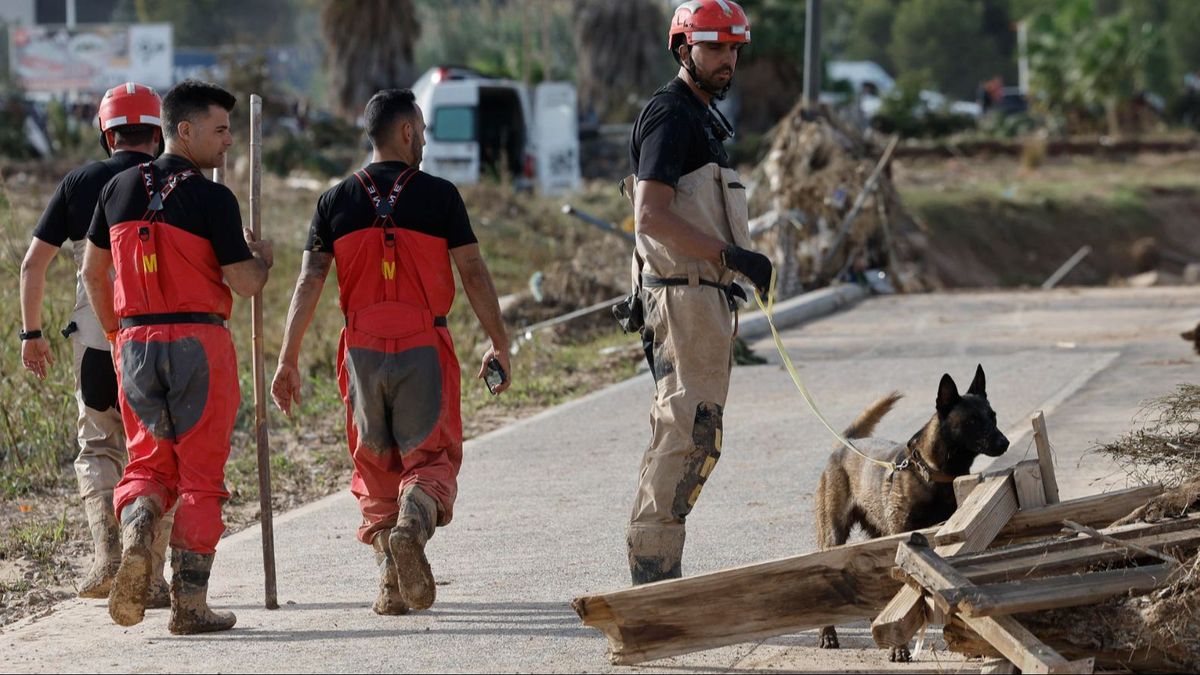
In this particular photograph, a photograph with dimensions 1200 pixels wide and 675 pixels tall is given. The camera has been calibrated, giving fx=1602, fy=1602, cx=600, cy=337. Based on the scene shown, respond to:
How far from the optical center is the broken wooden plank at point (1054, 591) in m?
4.54

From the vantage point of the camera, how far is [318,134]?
33031 millimetres

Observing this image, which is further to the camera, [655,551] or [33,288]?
[33,288]

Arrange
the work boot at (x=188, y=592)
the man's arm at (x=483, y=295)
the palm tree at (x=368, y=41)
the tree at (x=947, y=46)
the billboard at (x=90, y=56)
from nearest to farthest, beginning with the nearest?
the work boot at (x=188, y=592)
the man's arm at (x=483, y=295)
the palm tree at (x=368, y=41)
the billboard at (x=90, y=56)
the tree at (x=947, y=46)

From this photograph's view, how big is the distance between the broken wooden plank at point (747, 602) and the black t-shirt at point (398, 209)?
1624 mm

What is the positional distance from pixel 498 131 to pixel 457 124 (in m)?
2.05

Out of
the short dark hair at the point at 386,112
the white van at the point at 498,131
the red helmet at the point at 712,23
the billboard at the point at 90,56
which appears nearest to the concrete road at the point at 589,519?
the short dark hair at the point at 386,112

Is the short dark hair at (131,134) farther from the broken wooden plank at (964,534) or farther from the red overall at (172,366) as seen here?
the broken wooden plank at (964,534)

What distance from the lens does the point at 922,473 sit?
5.83 metres

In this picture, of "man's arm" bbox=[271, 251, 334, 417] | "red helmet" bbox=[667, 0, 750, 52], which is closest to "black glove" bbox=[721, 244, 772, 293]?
"red helmet" bbox=[667, 0, 750, 52]

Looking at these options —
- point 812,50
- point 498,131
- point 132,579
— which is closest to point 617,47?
point 498,131

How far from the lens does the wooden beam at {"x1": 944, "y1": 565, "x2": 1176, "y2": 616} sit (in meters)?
4.54

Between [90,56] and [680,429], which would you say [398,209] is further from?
[90,56]

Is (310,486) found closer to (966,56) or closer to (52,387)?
(52,387)

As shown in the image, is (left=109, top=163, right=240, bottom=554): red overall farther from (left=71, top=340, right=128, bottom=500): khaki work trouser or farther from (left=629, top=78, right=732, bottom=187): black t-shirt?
(left=629, top=78, right=732, bottom=187): black t-shirt
